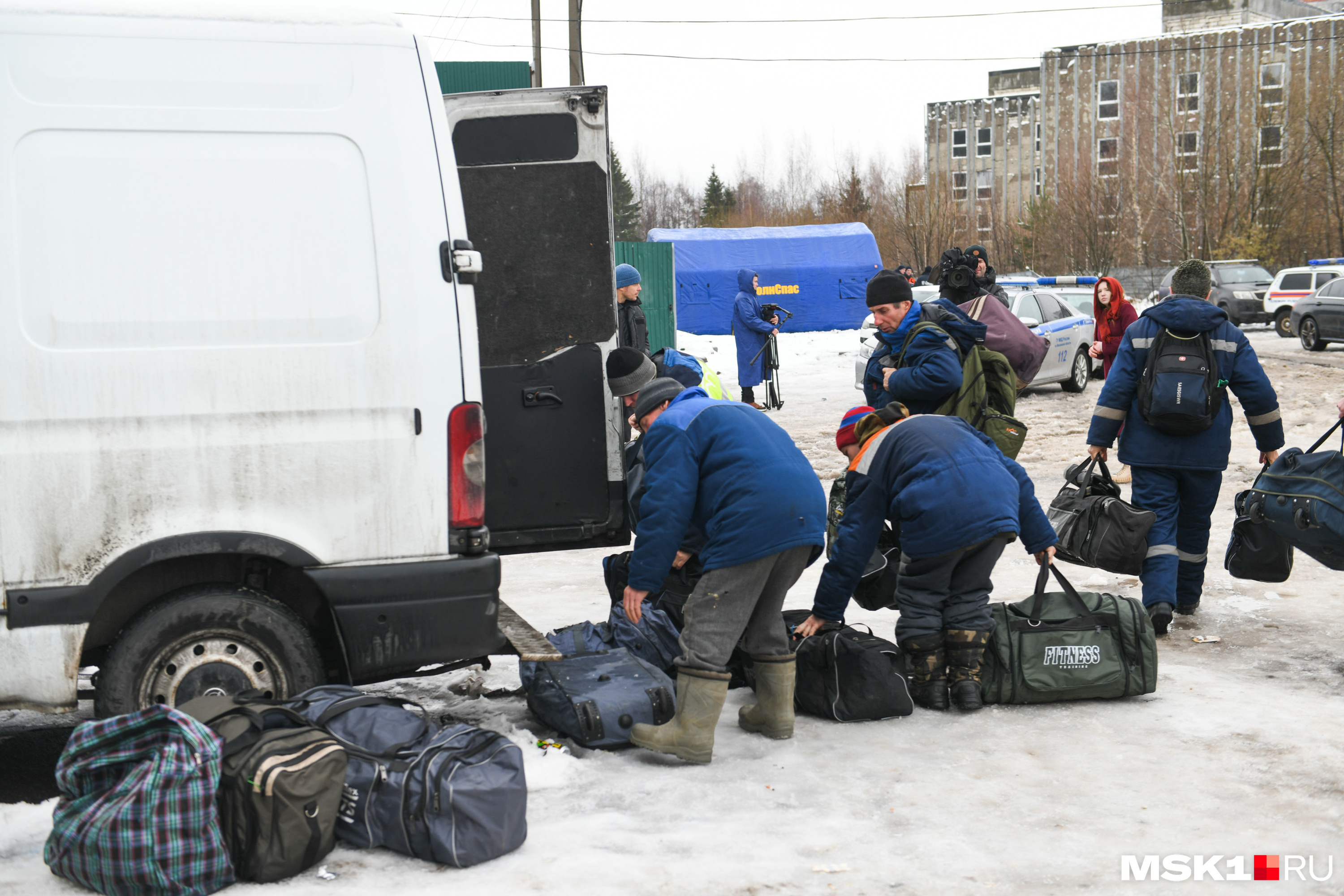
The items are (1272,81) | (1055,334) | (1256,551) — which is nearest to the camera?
(1256,551)

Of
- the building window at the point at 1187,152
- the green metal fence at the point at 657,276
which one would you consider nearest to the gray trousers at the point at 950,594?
the green metal fence at the point at 657,276

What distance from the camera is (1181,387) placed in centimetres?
578

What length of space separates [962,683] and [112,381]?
11.2ft

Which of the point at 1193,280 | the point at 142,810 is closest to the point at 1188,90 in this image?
the point at 1193,280

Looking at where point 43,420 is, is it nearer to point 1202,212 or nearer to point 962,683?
point 962,683

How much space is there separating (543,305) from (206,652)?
2663mm

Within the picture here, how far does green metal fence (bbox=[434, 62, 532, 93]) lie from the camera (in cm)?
1619

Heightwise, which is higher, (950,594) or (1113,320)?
(1113,320)

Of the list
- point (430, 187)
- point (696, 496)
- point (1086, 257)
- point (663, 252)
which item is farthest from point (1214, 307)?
point (1086, 257)

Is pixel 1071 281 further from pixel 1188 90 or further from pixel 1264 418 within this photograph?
pixel 1188 90

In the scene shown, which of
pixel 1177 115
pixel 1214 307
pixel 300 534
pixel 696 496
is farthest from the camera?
pixel 1177 115

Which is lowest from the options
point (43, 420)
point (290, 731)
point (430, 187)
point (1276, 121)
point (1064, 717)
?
point (1064, 717)

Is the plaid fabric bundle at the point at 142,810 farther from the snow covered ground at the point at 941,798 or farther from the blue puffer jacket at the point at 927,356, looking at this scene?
the blue puffer jacket at the point at 927,356

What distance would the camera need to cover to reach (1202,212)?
132 feet
